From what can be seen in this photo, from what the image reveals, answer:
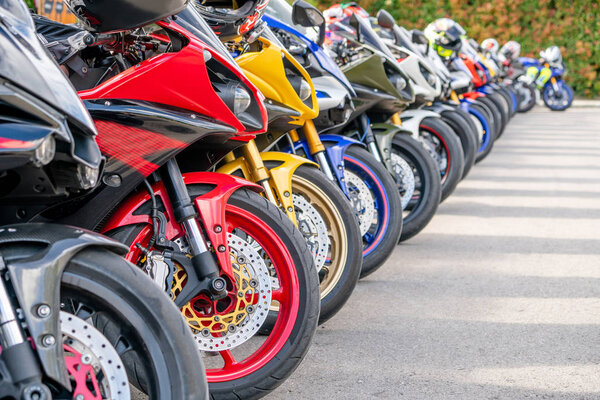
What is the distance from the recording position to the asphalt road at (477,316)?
3.37 m

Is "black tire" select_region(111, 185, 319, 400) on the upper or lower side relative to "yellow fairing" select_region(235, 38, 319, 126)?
lower

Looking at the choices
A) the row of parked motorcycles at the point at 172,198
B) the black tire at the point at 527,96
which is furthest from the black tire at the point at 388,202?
the black tire at the point at 527,96

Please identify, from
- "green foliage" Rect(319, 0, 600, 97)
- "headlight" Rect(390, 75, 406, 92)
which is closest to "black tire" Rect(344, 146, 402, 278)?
"headlight" Rect(390, 75, 406, 92)

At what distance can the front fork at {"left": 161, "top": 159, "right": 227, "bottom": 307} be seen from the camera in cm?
284

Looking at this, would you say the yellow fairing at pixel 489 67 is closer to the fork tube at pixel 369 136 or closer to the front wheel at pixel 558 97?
the fork tube at pixel 369 136

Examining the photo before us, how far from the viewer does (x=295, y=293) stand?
3.04m

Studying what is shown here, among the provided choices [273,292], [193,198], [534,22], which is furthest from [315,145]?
[534,22]

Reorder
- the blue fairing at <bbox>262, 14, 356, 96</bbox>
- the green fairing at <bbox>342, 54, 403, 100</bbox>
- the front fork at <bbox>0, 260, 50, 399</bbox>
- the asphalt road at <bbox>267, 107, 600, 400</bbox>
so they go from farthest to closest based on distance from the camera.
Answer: the green fairing at <bbox>342, 54, 403, 100</bbox> < the blue fairing at <bbox>262, 14, 356, 96</bbox> < the asphalt road at <bbox>267, 107, 600, 400</bbox> < the front fork at <bbox>0, 260, 50, 399</bbox>

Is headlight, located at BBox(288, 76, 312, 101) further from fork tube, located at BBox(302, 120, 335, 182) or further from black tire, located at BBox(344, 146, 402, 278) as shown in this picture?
black tire, located at BBox(344, 146, 402, 278)

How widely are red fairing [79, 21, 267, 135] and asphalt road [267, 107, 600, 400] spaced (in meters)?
1.09

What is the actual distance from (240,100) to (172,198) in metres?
0.39

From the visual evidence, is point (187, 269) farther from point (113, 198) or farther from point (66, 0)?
point (66, 0)

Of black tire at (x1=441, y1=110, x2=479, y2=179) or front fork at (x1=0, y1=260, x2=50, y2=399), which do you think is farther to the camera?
black tire at (x1=441, y1=110, x2=479, y2=179)

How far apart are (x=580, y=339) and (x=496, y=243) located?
227 centimetres
